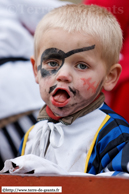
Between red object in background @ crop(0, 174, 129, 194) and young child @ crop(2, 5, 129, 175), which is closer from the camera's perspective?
red object in background @ crop(0, 174, 129, 194)

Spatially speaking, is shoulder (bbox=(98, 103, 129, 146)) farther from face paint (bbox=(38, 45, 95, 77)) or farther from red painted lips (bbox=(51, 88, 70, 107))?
face paint (bbox=(38, 45, 95, 77))

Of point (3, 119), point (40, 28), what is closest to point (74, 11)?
point (40, 28)

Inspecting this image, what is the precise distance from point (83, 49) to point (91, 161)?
42 cm

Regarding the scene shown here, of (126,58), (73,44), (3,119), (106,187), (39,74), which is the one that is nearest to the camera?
(106,187)

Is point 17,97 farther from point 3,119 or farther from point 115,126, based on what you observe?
point 115,126

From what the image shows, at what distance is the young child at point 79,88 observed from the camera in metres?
1.17

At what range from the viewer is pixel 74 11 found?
126 centimetres

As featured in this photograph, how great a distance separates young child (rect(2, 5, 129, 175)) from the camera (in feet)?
3.83

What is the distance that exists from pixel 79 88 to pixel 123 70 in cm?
112

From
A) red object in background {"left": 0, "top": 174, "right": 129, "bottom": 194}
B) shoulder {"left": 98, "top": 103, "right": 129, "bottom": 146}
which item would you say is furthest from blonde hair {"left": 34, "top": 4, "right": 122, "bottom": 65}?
red object in background {"left": 0, "top": 174, "right": 129, "bottom": 194}

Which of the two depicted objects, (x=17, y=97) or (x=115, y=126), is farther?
(x=17, y=97)

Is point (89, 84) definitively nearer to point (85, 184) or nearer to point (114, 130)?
point (114, 130)

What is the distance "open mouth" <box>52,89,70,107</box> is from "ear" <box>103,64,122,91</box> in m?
0.19

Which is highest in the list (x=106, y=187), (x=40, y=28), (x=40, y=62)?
(x=40, y=28)
